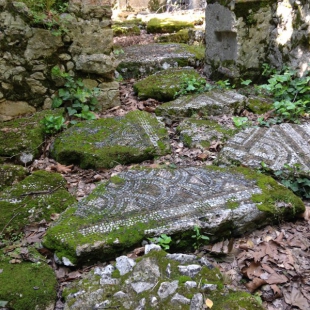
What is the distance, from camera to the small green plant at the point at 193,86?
4.74 meters

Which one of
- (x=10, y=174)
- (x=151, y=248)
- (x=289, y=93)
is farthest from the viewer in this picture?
(x=289, y=93)

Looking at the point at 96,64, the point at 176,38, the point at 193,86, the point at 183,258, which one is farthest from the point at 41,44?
the point at 176,38

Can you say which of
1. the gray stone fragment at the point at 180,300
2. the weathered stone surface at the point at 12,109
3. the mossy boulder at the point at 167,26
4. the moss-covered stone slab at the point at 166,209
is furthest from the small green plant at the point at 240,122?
the mossy boulder at the point at 167,26

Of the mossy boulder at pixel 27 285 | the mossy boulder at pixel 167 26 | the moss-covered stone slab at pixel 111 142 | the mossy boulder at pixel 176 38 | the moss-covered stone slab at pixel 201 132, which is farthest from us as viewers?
the mossy boulder at pixel 167 26

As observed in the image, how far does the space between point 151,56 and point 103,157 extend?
2.92m

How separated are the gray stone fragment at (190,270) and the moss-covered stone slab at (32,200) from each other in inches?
47.6

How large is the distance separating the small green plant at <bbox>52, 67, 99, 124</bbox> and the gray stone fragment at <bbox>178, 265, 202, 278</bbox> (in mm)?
2662

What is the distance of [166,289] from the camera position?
1780 millimetres

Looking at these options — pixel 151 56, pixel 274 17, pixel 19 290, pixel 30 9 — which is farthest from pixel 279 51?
pixel 19 290

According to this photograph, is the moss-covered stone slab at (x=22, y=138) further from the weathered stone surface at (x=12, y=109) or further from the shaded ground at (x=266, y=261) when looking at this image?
the shaded ground at (x=266, y=261)

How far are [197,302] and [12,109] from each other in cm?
328

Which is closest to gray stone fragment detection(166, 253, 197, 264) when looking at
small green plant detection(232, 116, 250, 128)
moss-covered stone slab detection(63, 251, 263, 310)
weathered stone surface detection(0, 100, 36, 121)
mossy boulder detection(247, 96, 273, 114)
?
moss-covered stone slab detection(63, 251, 263, 310)

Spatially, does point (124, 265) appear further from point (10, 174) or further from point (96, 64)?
point (96, 64)

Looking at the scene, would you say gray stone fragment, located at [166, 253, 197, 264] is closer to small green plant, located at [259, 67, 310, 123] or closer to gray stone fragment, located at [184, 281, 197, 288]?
gray stone fragment, located at [184, 281, 197, 288]
